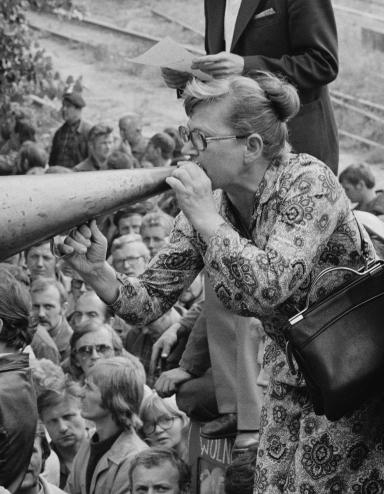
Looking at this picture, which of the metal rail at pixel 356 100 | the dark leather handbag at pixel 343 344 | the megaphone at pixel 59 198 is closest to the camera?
the megaphone at pixel 59 198

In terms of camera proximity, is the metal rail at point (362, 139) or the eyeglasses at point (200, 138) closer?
the eyeglasses at point (200, 138)

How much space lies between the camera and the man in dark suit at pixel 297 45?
15.7ft

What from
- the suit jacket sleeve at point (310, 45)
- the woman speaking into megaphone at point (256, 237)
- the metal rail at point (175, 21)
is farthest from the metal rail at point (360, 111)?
the woman speaking into megaphone at point (256, 237)

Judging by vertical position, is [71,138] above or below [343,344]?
below

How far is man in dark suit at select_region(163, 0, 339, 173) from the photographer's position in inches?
188

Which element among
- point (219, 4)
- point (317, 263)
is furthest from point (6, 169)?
point (317, 263)

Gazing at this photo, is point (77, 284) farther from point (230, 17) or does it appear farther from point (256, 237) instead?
point (256, 237)

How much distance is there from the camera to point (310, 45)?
4.82 meters

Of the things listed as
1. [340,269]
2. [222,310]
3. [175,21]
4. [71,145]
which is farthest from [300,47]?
[175,21]

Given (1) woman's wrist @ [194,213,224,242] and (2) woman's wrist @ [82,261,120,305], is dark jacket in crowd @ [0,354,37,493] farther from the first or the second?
(1) woman's wrist @ [194,213,224,242]

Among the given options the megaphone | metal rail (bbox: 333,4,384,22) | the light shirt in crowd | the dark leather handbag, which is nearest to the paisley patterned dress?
the dark leather handbag

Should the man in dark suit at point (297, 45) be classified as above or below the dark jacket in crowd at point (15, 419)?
above

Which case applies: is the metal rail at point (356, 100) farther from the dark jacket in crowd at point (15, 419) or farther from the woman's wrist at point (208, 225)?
the woman's wrist at point (208, 225)

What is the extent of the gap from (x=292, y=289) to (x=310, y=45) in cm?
171
